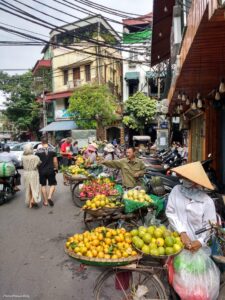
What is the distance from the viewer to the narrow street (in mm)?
4137

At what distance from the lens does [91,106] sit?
2586 centimetres

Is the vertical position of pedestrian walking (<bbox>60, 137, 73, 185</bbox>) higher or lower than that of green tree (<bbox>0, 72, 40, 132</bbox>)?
lower

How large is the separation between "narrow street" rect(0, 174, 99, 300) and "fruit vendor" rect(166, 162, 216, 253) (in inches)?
58.7

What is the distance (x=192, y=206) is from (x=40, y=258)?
288 cm

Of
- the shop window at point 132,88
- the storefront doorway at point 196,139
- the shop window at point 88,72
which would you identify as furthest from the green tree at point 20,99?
the storefront doorway at point 196,139

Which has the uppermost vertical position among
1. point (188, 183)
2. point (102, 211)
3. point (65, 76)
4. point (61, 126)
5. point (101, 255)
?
point (65, 76)

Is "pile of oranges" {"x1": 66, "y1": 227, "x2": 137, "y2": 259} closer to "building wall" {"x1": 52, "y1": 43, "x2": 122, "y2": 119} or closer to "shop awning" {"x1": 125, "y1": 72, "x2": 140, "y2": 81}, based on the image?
"building wall" {"x1": 52, "y1": 43, "x2": 122, "y2": 119}

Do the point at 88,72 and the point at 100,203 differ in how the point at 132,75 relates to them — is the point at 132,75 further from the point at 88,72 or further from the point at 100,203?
the point at 100,203

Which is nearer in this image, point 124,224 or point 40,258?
point 40,258

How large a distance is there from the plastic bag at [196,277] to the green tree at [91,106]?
23128 millimetres

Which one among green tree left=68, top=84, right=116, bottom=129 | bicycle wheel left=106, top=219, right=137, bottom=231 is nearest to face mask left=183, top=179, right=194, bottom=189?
bicycle wheel left=106, top=219, right=137, bottom=231

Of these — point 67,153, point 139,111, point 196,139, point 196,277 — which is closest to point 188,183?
point 196,277

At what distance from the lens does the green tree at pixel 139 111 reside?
28453 millimetres

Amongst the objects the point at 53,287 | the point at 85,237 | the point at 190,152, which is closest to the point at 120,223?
the point at 53,287
